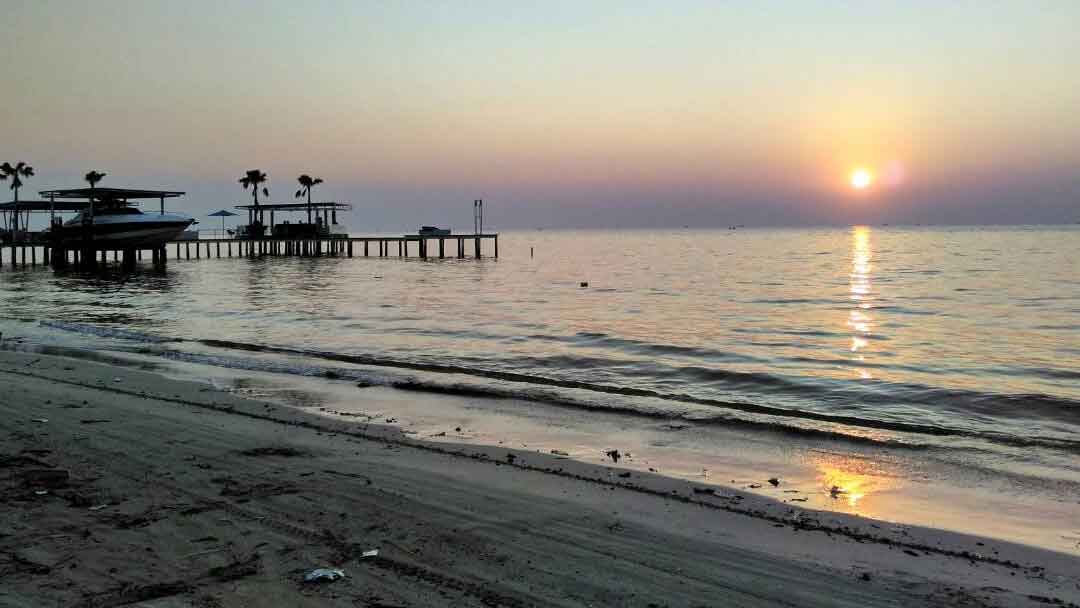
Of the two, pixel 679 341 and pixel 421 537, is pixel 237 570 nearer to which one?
pixel 421 537

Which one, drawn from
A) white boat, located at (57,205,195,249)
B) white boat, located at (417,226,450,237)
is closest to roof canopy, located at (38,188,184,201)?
white boat, located at (57,205,195,249)

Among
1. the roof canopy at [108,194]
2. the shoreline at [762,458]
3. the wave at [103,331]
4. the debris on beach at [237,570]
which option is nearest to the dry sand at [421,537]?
the debris on beach at [237,570]

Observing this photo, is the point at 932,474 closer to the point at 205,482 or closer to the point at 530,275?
the point at 205,482

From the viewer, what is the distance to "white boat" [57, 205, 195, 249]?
62.1 meters

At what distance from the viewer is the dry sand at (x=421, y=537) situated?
4.86 metres

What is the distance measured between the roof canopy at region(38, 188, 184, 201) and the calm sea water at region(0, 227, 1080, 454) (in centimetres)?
1503

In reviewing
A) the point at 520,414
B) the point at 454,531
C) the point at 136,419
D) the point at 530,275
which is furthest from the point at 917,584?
the point at 530,275

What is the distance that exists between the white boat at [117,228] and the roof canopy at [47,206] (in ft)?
7.98

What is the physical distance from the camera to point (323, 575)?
16.3ft

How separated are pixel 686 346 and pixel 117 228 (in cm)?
5523

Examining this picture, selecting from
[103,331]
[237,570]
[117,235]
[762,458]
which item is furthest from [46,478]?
[117,235]

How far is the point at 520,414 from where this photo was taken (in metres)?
12.3

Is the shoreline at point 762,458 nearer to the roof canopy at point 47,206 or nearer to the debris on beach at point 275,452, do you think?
the debris on beach at point 275,452

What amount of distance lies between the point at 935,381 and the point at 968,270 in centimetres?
5265
